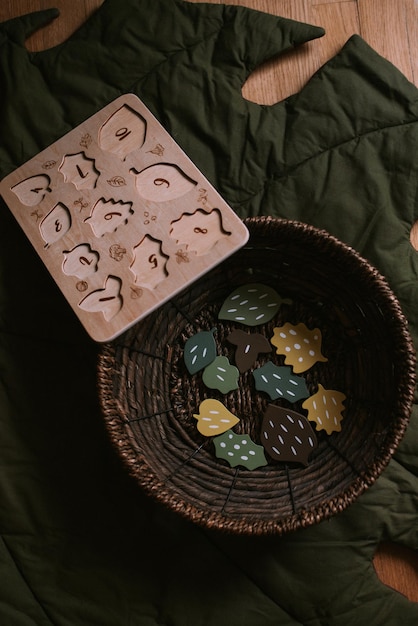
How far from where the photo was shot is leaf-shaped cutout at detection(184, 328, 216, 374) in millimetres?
955

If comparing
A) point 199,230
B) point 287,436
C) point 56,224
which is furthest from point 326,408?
point 56,224

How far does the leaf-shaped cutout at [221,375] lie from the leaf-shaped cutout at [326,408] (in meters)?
0.12

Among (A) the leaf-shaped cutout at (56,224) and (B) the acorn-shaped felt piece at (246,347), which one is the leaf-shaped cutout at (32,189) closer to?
(A) the leaf-shaped cutout at (56,224)

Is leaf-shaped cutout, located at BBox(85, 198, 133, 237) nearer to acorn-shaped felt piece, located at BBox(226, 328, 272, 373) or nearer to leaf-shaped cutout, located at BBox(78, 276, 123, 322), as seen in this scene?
leaf-shaped cutout, located at BBox(78, 276, 123, 322)

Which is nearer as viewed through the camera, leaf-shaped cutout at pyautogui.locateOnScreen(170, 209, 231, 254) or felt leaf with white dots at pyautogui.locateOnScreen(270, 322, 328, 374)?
leaf-shaped cutout at pyautogui.locateOnScreen(170, 209, 231, 254)

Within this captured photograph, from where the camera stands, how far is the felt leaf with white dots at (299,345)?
3.13 ft

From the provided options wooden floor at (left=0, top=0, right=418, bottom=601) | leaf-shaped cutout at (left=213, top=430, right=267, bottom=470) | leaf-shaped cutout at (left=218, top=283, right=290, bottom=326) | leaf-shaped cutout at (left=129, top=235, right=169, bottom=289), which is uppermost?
wooden floor at (left=0, top=0, right=418, bottom=601)

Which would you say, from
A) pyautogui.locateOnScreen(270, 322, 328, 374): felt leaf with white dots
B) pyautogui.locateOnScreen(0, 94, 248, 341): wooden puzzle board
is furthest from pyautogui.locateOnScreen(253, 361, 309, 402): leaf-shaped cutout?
pyautogui.locateOnScreen(0, 94, 248, 341): wooden puzzle board

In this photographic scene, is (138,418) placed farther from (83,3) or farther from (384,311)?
(83,3)

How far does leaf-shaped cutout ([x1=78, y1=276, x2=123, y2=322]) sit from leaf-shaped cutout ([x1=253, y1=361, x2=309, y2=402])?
0.26 meters

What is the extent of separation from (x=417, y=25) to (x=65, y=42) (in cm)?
61

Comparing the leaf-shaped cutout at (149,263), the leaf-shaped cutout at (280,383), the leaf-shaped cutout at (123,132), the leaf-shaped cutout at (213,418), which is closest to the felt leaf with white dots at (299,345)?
the leaf-shaped cutout at (280,383)

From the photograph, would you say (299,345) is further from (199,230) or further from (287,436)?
(199,230)

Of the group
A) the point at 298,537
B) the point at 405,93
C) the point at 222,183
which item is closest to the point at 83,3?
the point at 222,183
